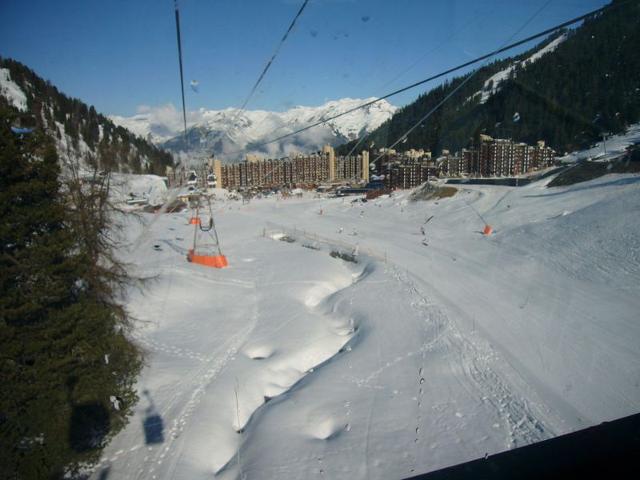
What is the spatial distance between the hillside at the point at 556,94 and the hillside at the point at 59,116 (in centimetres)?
556

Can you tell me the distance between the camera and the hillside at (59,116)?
14.1 ft

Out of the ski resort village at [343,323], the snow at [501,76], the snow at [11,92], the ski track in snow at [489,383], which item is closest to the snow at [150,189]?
the ski resort village at [343,323]

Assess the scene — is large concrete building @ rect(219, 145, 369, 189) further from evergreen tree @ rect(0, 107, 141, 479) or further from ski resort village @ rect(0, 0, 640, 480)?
evergreen tree @ rect(0, 107, 141, 479)

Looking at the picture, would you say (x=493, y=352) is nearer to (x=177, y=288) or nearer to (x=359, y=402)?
(x=359, y=402)

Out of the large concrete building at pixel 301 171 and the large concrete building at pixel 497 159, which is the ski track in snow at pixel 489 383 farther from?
the large concrete building at pixel 497 159

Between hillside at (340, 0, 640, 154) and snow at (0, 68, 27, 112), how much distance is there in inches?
215

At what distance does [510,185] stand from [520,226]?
Answer: 487 cm

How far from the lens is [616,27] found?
5.05m

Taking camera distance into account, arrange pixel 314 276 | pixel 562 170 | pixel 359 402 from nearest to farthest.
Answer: pixel 359 402, pixel 314 276, pixel 562 170

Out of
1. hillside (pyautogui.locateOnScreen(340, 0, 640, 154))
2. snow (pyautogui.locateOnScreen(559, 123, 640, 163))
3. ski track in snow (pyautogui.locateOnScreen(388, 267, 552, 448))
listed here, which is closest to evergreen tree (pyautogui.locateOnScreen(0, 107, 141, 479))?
ski track in snow (pyautogui.locateOnScreen(388, 267, 552, 448))

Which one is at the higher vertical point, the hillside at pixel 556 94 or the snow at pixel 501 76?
the snow at pixel 501 76

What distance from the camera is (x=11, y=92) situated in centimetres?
447

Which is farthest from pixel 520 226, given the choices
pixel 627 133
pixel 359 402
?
pixel 359 402

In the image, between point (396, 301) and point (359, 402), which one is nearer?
point (359, 402)
